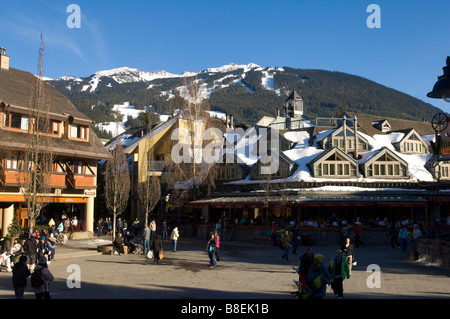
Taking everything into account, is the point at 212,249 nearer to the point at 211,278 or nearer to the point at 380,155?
the point at 211,278

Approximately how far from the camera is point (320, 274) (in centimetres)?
1012

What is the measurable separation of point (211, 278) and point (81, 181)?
65.5ft

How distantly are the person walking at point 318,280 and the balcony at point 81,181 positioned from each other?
84.5 feet

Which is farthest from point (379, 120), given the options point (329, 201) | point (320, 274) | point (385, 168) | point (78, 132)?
point (320, 274)

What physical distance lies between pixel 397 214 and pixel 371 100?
165 metres

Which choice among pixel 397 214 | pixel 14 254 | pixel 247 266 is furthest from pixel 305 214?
pixel 14 254

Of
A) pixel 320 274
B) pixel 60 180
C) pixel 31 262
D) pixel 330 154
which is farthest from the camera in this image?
pixel 330 154

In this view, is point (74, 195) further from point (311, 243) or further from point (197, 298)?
point (197, 298)

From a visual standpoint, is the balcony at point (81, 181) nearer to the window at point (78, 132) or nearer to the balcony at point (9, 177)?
the window at point (78, 132)

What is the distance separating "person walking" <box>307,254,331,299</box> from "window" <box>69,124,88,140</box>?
26996 millimetres

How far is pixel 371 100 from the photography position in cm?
19475

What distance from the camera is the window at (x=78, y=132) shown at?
33.4 m

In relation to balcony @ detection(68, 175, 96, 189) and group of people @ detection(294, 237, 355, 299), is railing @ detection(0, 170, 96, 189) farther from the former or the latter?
group of people @ detection(294, 237, 355, 299)

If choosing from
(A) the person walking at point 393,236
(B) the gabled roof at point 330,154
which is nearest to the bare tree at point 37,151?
(A) the person walking at point 393,236
